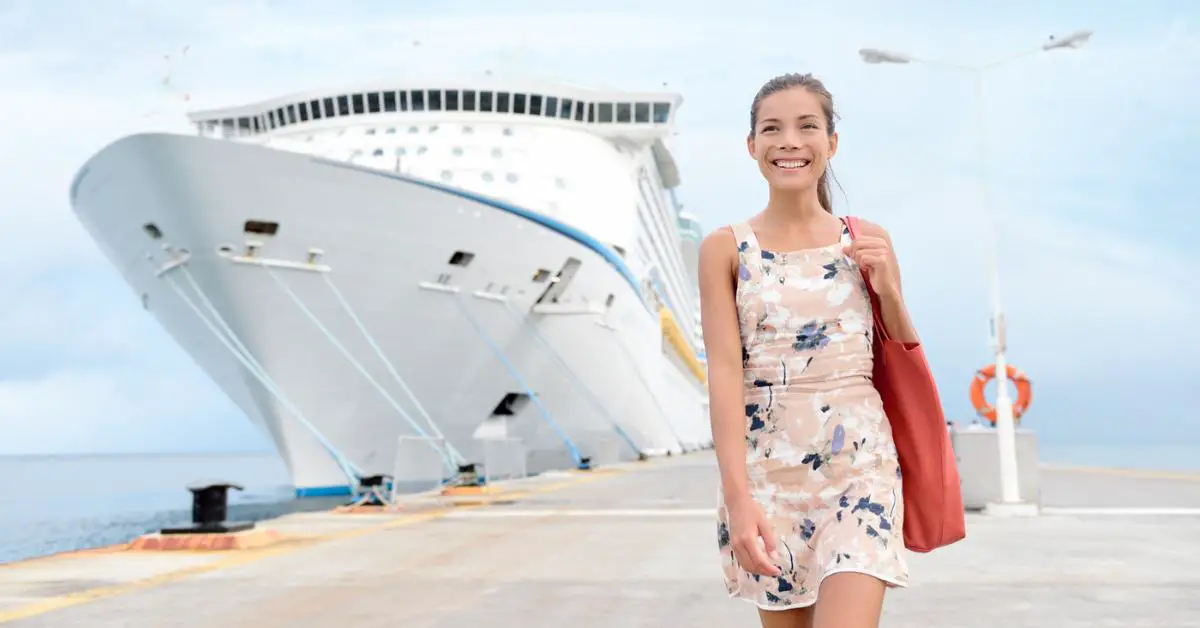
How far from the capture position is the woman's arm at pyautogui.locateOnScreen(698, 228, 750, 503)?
7.19ft

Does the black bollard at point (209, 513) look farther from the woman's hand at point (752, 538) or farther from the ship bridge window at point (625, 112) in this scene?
the ship bridge window at point (625, 112)

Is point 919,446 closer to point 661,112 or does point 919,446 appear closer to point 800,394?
point 800,394

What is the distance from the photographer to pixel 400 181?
56.4ft

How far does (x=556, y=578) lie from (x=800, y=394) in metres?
4.22

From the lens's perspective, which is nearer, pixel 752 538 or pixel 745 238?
pixel 752 538

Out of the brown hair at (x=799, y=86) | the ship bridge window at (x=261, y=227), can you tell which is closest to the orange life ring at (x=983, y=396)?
the ship bridge window at (x=261, y=227)

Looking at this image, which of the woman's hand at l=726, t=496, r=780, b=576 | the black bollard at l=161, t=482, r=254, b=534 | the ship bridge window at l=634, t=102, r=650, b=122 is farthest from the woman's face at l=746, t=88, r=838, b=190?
the ship bridge window at l=634, t=102, r=650, b=122

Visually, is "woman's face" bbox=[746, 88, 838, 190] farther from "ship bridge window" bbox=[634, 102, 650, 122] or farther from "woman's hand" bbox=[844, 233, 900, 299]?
"ship bridge window" bbox=[634, 102, 650, 122]

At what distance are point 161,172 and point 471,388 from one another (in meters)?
6.74

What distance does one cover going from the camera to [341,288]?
17.3 m

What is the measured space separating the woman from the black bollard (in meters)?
6.73

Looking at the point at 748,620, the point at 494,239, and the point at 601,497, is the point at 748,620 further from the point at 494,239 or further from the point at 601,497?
the point at 494,239

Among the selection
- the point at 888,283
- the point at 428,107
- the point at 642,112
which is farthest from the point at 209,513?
the point at 642,112

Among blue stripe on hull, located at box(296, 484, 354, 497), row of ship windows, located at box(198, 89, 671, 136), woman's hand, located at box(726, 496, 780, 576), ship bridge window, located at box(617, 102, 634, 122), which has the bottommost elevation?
blue stripe on hull, located at box(296, 484, 354, 497)
